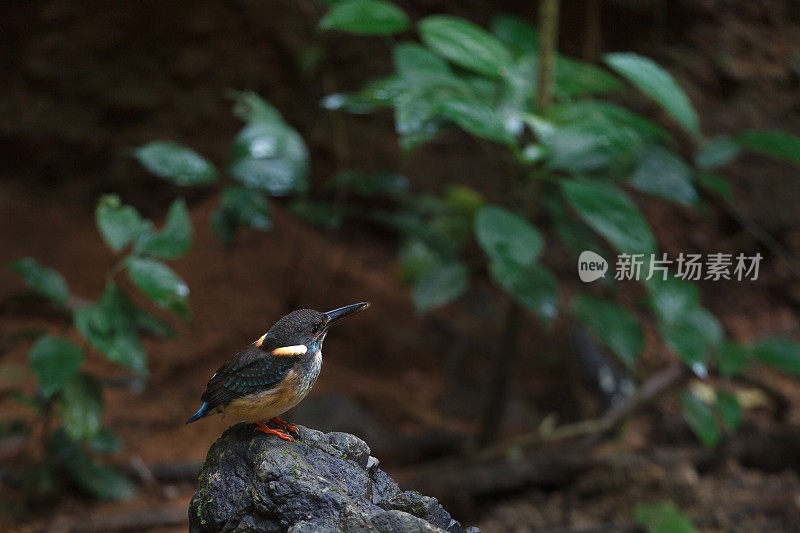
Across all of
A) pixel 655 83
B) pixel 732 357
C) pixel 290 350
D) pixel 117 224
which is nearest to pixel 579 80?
pixel 655 83

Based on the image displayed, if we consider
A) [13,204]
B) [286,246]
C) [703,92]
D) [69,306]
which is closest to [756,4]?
[703,92]

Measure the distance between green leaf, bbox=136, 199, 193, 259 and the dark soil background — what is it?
1.03 m

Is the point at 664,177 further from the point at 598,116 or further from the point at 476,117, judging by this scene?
the point at 476,117

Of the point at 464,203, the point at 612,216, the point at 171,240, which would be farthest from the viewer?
the point at 464,203

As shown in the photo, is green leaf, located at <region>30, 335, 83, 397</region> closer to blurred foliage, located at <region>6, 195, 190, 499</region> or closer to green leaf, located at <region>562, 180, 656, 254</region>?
blurred foliage, located at <region>6, 195, 190, 499</region>

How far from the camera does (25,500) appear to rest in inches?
107

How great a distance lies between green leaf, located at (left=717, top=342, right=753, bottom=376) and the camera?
2.83 m

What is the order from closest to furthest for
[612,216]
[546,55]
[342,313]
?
[342,313] < [612,216] < [546,55]

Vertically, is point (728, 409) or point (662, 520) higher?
point (728, 409)

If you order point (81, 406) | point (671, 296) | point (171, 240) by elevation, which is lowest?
point (81, 406)

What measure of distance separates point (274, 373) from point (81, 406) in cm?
148

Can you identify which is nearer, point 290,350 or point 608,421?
point 290,350

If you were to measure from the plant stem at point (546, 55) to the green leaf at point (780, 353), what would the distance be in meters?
1.27

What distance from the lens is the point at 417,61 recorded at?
2.61m
